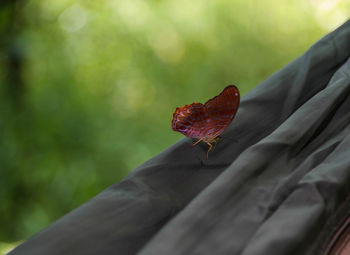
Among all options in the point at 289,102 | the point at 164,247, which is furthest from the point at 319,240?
the point at 289,102

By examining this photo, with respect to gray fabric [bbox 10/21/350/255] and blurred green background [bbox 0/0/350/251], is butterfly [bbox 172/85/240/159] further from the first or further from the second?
blurred green background [bbox 0/0/350/251]

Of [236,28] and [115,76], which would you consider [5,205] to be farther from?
[236,28]

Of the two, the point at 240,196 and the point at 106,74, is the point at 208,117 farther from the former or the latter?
the point at 106,74

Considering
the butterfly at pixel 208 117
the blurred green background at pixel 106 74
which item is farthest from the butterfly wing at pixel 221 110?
the blurred green background at pixel 106 74

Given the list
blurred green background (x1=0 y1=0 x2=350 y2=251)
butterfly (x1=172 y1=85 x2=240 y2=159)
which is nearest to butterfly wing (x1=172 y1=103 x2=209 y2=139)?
butterfly (x1=172 y1=85 x2=240 y2=159)

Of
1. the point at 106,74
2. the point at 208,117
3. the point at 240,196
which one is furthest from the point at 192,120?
the point at 106,74

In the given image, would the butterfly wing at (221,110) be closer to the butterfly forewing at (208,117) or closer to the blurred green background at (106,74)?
the butterfly forewing at (208,117)

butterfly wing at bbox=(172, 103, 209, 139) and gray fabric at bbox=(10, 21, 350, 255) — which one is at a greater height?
butterfly wing at bbox=(172, 103, 209, 139)
